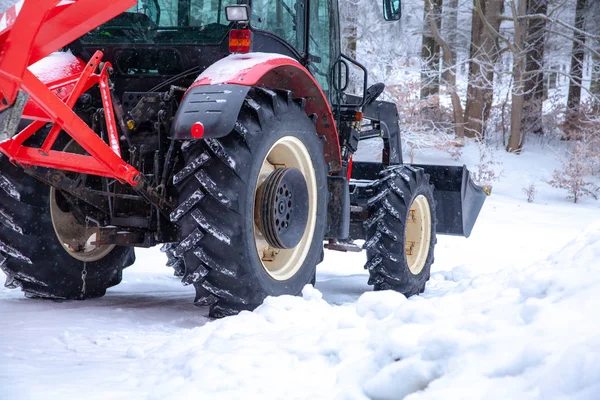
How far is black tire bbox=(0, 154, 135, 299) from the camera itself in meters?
4.63

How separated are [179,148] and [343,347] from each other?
2.01 meters

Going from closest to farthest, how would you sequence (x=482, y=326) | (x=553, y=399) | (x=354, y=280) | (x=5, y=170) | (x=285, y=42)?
(x=553, y=399)
(x=482, y=326)
(x=5, y=170)
(x=285, y=42)
(x=354, y=280)

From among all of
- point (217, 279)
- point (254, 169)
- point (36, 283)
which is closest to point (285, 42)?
point (254, 169)

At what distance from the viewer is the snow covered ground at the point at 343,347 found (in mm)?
2182

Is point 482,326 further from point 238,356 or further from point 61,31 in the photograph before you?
point 61,31

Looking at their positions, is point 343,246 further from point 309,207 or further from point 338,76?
point 309,207

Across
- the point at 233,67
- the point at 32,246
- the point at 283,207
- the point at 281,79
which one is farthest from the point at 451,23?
the point at 32,246

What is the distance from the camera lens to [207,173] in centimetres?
402

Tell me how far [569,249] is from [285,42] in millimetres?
2389

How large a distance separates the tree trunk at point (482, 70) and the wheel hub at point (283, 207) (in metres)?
15.2

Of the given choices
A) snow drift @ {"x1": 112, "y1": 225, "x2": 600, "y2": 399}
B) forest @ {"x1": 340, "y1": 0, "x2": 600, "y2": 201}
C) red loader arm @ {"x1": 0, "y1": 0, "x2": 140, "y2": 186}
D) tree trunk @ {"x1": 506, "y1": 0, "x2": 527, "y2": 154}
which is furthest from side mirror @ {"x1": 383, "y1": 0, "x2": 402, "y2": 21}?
tree trunk @ {"x1": 506, "y1": 0, "x2": 527, "y2": 154}

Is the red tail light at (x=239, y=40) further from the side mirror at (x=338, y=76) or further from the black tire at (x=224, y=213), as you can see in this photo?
the side mirror at (x=338, y=76)

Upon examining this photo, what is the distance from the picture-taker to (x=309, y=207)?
15.8 feet

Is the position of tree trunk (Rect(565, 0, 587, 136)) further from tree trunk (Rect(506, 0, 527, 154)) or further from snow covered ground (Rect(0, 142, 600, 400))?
snow covered ground (Rect(0, 142, 600, 400))
